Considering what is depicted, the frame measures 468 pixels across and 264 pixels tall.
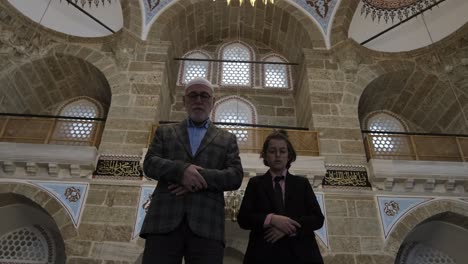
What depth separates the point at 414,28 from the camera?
24.2 ft

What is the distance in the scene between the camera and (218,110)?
7.52m

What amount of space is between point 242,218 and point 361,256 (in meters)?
3.36

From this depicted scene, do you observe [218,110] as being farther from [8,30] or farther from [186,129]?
[186,129]

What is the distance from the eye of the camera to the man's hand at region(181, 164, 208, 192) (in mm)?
1740

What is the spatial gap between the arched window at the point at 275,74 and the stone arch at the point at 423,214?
3.83 meters

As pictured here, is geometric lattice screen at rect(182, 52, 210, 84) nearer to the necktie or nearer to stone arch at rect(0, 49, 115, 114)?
stone arch at rect(0, 49, 115, 114)

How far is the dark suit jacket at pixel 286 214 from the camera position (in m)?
1.89

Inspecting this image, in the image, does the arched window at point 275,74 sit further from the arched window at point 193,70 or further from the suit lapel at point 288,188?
the suit lapel at point 288,188

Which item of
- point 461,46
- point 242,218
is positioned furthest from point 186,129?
point 461,46

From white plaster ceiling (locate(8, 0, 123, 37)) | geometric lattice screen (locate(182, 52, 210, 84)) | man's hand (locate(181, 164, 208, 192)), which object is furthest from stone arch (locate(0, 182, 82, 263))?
A: geometric lattice screen (locate(182, 52, 210, 84))

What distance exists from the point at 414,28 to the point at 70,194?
6.98m

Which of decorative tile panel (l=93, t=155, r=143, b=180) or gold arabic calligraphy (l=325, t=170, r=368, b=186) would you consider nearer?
decorative tile panel (l=93, t=155, r=143, b=180)

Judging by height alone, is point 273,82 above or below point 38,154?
above

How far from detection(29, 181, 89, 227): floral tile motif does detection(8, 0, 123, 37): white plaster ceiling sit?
3.29m
